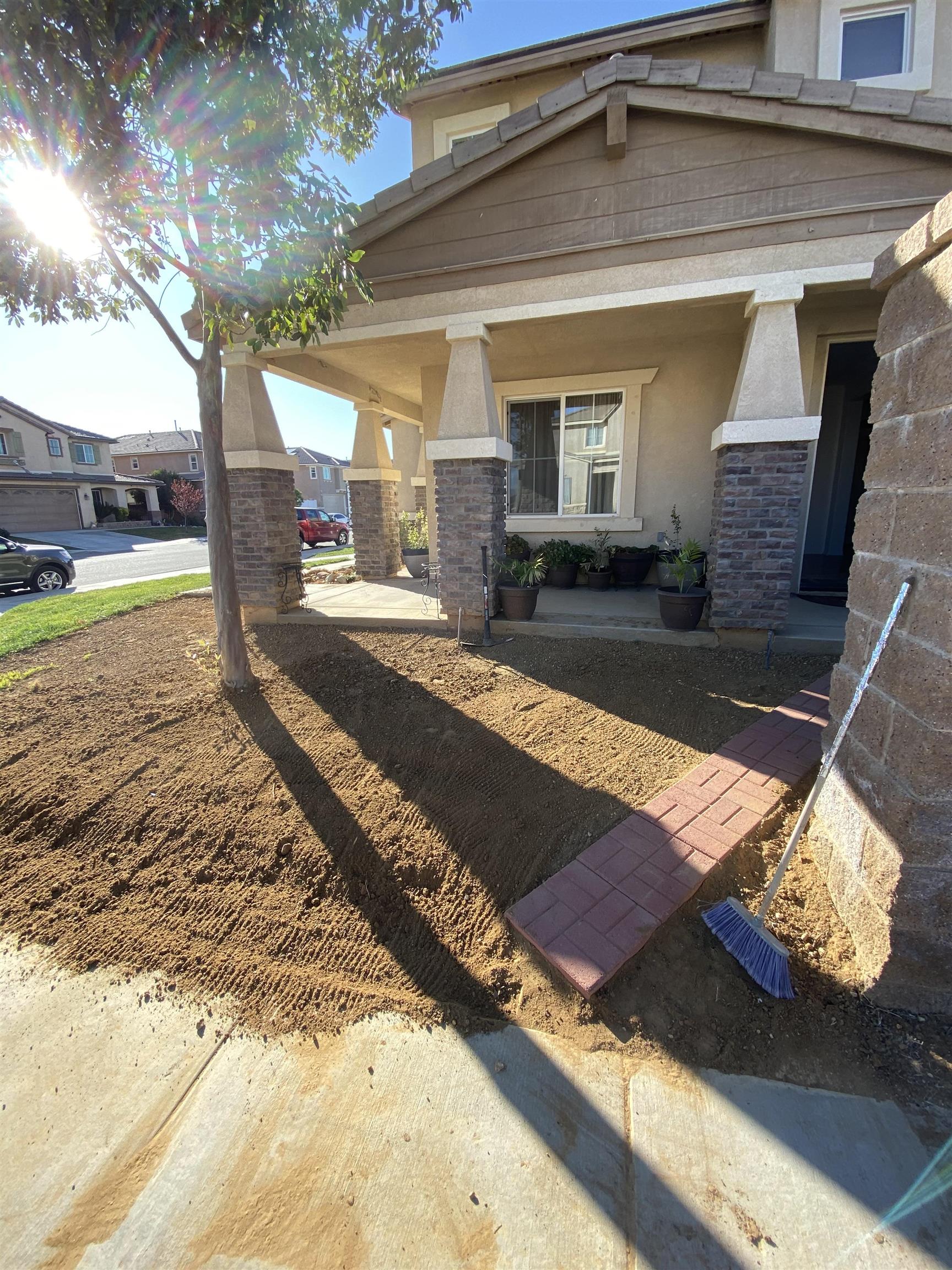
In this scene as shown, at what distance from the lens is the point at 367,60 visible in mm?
3775

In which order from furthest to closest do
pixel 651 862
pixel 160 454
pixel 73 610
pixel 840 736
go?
pixel 160 454 → pixel 73 610 → pixel 651 862 → pixel 840 736

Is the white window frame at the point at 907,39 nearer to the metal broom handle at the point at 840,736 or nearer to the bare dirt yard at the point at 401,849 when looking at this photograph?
the bare dirt yard at the point at 401,849

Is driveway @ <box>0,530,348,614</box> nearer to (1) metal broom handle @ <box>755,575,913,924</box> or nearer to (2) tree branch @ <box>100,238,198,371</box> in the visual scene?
(2) tree branch @ <box>100,238,198,371</box>

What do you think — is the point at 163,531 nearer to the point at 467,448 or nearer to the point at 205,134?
the point at 467,448

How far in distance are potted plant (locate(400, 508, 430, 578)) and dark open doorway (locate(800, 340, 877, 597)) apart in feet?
20.1

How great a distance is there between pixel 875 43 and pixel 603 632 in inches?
318

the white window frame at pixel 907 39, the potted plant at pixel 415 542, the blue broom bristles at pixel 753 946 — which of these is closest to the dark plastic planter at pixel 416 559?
the potted plant at pixel 415 542

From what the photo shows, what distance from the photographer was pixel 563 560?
7.31 meters

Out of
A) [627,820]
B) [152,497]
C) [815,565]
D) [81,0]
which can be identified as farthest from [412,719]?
[152,497]

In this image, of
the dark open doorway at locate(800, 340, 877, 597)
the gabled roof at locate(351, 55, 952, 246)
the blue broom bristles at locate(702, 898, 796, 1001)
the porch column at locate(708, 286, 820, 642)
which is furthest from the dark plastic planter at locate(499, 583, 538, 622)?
the dark open doorway at locate(800, 340, 877, 597)

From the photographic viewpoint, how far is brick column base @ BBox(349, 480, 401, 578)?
8539 millimetres

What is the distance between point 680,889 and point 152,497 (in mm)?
41386

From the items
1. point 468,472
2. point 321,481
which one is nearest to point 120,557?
point 468,472

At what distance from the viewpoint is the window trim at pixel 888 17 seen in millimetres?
6102
